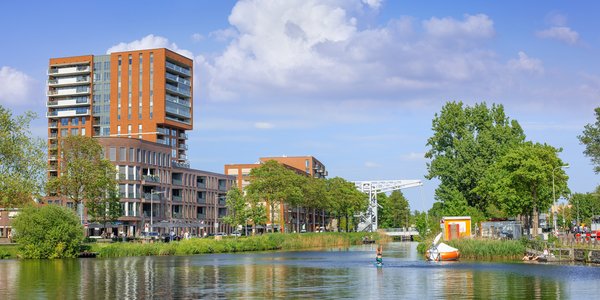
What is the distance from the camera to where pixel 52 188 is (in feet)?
325

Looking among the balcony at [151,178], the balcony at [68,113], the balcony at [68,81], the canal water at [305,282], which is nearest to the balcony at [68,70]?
the balcony at [68,81]

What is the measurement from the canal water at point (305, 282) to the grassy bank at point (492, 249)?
30.6 ft

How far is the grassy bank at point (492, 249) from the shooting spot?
75.4 m

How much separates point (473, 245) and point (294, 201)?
63.3 metres

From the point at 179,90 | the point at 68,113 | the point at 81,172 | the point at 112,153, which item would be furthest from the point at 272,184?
the point at 68,113

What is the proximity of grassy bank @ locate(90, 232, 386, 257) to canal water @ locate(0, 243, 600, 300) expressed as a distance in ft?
84.8

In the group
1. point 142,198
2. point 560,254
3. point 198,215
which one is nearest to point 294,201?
point 142,198

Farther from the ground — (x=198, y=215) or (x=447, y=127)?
(x=447, y=127)

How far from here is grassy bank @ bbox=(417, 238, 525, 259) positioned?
247 feet

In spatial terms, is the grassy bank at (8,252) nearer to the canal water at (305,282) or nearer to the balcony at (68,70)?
the canal water at (305,282)

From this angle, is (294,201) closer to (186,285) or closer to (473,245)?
(473,245)

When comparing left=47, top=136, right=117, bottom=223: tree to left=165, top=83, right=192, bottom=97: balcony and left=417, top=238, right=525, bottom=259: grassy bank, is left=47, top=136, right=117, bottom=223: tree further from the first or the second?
left=165, top=83, right=192, bottom=97: balcony

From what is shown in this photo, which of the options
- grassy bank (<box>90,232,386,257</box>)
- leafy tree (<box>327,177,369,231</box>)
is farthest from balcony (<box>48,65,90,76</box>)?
grassy bank (<box>90,232,386,257</box>)

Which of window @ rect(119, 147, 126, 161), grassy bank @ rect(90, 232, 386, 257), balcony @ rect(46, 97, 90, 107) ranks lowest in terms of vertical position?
grassy bank @ rect(90, 232, 386, 257)
